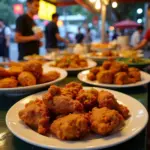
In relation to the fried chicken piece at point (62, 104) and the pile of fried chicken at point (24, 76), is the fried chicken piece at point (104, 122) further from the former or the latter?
the pile of fried chicken at point (24, 76)

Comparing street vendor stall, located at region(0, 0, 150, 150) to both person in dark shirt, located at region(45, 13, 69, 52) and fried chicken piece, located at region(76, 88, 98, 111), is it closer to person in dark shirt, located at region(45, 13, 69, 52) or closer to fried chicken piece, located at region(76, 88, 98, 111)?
fried chicken piece, located at region(76, 88, 98, 111)

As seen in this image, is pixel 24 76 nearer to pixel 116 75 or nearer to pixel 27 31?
pixel 116 75

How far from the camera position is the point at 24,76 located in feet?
3.32

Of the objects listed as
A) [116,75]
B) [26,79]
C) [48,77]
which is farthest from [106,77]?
[26,79]

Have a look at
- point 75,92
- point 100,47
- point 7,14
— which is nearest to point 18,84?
point 75,92

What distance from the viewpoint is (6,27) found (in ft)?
21.3

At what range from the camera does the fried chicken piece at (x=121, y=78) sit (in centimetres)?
115

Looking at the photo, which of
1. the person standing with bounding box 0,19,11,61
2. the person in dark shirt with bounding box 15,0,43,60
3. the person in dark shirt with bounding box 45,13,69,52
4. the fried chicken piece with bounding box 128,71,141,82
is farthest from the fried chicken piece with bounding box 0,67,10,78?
the person standing with bounding box 0,19,11,61

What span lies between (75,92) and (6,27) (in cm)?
630

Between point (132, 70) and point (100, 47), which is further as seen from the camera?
point (100, 47)

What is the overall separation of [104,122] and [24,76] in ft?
1.77

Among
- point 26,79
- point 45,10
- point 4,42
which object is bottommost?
point 26,79

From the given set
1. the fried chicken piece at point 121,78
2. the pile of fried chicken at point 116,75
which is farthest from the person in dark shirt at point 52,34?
the fried chicken piece at point 121,78

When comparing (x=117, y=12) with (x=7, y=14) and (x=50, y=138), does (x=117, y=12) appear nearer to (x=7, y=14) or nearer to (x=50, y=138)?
(x=7, y=14)
